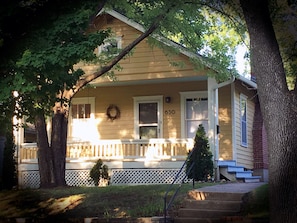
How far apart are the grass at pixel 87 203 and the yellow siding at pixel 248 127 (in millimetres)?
4802

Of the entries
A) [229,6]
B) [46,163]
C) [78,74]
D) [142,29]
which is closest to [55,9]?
[78,74]

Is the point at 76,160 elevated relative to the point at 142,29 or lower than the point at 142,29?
lower

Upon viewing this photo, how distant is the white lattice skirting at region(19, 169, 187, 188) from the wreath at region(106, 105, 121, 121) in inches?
82.5

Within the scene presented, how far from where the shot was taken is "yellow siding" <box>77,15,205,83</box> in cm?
1333

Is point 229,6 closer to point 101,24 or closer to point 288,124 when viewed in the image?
point 288,124

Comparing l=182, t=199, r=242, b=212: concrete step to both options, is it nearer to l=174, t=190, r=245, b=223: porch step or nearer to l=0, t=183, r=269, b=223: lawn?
l=174, t=190, r=245, b=223: porch step

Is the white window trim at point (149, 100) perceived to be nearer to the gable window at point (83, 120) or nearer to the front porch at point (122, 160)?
the front porch at point (122, 160)

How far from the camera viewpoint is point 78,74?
9.12 meters

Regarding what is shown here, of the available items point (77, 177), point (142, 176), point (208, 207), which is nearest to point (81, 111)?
point (77, 177)

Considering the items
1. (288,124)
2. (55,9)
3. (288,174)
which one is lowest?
(288,174)

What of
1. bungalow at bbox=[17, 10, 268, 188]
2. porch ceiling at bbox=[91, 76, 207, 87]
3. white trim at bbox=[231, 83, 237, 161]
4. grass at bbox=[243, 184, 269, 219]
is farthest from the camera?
white trim at bbox=[231, 83, 237, 161]

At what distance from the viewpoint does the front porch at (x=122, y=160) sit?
13.4 metres

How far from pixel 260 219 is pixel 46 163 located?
576cm

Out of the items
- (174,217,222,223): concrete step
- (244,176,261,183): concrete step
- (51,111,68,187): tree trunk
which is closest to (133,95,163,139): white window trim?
(244,176,261,183): concrete step
